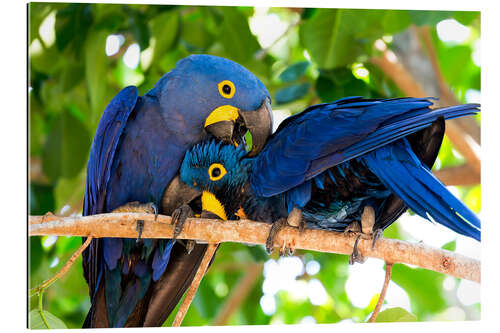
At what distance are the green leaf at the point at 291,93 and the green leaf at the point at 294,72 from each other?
35mm

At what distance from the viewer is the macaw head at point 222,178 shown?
1668mm

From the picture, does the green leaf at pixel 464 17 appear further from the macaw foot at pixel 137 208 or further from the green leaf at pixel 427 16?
the macaw foot at pixel 137 208

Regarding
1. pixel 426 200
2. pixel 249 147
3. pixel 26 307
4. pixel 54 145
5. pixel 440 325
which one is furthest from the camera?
pixel 54 145

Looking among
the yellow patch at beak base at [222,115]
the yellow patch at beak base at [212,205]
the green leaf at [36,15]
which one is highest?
the green leaf at [36,15]

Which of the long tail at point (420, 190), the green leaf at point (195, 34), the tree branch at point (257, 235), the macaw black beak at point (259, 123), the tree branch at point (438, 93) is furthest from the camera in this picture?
the green leaf at point (195, 34)

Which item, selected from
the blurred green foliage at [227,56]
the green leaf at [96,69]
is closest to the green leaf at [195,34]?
the blurred green foliage at [227,56]

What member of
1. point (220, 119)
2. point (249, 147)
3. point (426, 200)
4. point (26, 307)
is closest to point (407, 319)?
point (426, 200)

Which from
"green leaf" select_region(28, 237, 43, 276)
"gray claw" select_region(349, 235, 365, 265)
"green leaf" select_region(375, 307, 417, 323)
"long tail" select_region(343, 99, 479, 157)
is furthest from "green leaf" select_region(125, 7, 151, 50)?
"green leaf" select_region(375, 307, 417, 323)

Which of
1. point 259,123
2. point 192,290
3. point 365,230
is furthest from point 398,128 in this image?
point 192,290

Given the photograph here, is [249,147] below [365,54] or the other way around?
below

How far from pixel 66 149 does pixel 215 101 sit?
63 centimetres

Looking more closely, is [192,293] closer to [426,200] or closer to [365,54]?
[426,200]
